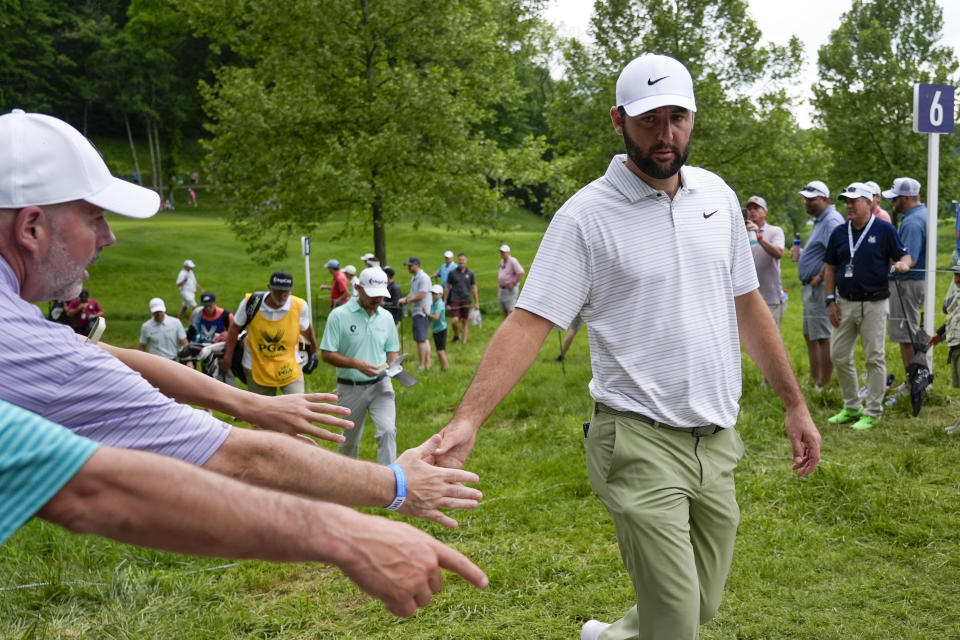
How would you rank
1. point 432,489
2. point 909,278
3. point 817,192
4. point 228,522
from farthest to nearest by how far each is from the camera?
point 817,192 → point 909,278 → point 432,489 → point 228,522

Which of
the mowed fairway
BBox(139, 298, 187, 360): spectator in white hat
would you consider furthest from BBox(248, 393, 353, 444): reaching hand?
BBox(139, 298, 187, 360): spectator in white hat

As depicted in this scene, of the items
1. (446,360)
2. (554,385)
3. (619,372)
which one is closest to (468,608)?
(619,372)

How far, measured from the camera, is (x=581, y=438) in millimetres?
9227

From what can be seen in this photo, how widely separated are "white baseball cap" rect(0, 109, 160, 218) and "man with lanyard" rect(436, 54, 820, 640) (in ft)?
4.98

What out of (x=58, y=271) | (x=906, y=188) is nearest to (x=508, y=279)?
(x=906, y=188)

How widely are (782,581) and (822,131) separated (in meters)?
33.7

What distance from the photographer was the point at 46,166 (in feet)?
6.65

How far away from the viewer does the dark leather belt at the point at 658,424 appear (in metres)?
3.37

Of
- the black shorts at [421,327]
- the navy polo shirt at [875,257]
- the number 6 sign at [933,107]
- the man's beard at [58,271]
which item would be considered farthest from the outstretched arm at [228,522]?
the black shorts at [421,327]

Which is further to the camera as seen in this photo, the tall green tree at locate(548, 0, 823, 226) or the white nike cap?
the tall green tree at locate(548, 0, 823, 226)

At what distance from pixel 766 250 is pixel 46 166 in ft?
31.7

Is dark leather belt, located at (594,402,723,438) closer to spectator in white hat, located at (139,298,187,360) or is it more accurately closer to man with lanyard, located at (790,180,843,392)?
man with lanyard, located at (790,180,843,392)

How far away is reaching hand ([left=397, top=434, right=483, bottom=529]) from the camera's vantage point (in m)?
2.64

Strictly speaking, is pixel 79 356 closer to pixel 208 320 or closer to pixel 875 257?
pixel 875 257
